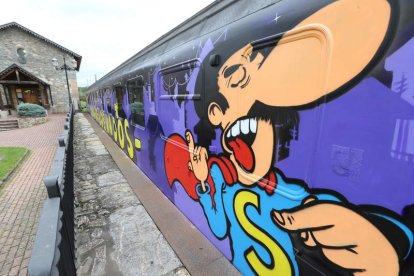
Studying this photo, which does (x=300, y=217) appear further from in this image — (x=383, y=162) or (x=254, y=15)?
(x=254, y=15)

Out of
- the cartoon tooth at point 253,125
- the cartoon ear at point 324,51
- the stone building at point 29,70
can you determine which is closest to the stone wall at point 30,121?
the stone building at point 29,70

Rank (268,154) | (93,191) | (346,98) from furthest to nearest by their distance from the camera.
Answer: (93,191) → (268,154) → (346,98)

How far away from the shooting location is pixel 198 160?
2.49 metres

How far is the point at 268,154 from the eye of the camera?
61.2 inches

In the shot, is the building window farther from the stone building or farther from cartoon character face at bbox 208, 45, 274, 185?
cartoon character face at bbox 208, 45, 274, 185

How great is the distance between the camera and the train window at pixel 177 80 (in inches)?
94.3

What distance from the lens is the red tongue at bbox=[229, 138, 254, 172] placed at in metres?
1.73

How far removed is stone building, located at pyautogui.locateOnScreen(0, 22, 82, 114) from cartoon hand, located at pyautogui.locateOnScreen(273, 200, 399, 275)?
80.0ft

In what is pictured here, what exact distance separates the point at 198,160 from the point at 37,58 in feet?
91.0

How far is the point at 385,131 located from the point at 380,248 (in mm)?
587

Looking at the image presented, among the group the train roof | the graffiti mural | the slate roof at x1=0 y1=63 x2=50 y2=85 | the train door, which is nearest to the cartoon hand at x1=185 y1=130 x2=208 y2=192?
the graffiti mural

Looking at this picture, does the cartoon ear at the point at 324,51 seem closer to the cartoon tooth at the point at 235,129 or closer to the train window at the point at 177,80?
the cartoon tooth at the point at 235,129

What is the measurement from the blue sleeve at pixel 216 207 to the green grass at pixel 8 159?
555 cm

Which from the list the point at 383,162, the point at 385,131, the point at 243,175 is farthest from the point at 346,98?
the point at 243,175
